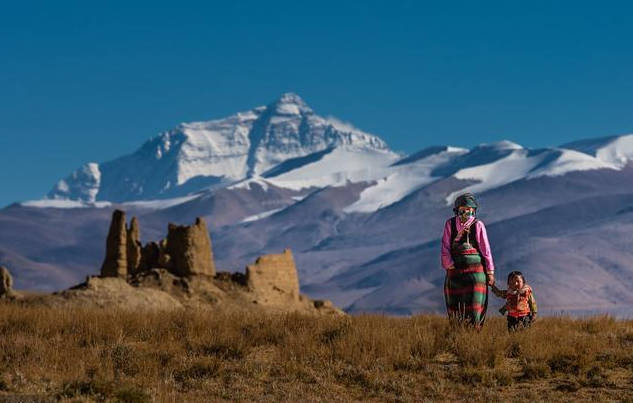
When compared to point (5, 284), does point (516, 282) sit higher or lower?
lower

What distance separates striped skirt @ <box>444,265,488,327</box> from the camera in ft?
55.6

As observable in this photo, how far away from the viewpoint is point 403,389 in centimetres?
1420

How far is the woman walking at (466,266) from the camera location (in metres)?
16.9

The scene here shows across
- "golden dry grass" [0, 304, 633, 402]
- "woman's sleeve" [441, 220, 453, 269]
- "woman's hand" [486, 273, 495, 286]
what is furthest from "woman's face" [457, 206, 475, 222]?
"golden dry grass" [0, 304, 633, 402]

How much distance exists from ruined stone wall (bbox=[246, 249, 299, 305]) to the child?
131 feet

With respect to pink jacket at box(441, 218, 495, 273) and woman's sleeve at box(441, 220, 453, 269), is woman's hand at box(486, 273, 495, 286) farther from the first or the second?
woman's sleeve at box(441, 220, 453, 269)

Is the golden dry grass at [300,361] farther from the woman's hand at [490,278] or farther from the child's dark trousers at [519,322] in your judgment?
the woman's hand at [490,278]

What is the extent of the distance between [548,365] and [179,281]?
3992 centimetres

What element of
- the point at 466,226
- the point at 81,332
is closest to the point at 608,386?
the point at 466,226

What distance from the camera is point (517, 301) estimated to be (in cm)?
1759

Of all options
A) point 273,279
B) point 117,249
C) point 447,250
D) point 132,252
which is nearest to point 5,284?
point 117,249

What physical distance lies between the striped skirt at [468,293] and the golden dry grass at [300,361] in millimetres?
360

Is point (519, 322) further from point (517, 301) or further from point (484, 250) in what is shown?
point (484, 250)

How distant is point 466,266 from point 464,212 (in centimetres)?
97
